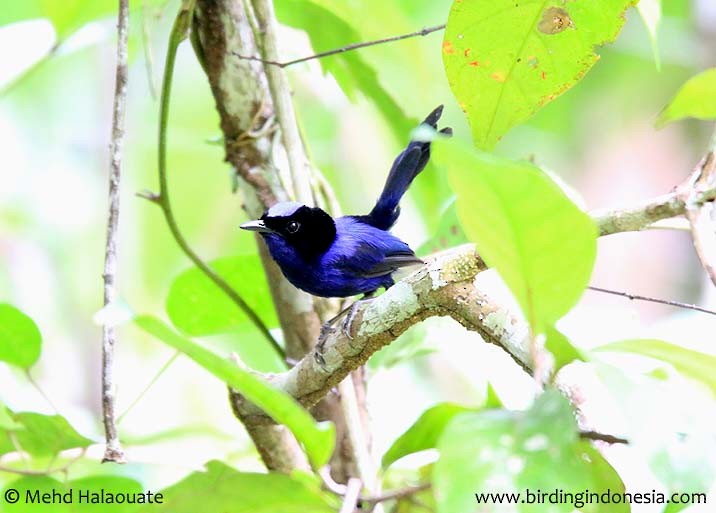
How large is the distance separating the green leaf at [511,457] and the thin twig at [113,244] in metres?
0.59

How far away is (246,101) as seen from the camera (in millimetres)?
2201

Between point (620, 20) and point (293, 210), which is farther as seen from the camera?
point (293, 210)

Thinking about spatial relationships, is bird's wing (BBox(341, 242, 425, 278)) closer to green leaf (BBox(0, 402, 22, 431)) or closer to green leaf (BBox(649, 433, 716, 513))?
green leaf (BBox(0, 402, 22, 431))

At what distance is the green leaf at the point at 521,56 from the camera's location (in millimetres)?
1414

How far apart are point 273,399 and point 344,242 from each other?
173 cm

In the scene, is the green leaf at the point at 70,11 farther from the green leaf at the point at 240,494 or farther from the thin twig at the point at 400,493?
the thin twig at the point at 400,493

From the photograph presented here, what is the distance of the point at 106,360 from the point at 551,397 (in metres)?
0.80

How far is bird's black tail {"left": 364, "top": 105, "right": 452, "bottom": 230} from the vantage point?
2.57m

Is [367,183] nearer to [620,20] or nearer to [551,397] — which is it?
[620,20]

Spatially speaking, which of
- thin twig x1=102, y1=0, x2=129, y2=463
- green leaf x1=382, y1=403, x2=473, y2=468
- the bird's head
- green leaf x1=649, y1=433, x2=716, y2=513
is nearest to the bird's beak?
the bird's head

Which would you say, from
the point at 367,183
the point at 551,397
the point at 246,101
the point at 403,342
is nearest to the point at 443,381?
the point at 367,183

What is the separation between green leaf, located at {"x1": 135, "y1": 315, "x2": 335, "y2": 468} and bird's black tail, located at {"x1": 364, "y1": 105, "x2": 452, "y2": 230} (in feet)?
5.05

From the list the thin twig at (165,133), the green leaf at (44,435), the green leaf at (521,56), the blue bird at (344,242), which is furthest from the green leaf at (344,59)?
the green leaf at (44,435)

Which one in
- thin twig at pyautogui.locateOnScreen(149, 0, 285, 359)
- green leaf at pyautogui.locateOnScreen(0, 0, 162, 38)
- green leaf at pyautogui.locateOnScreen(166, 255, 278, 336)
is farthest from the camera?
green leaf at pyautogui.locateOnScreen(0, 0, 162, 38)
